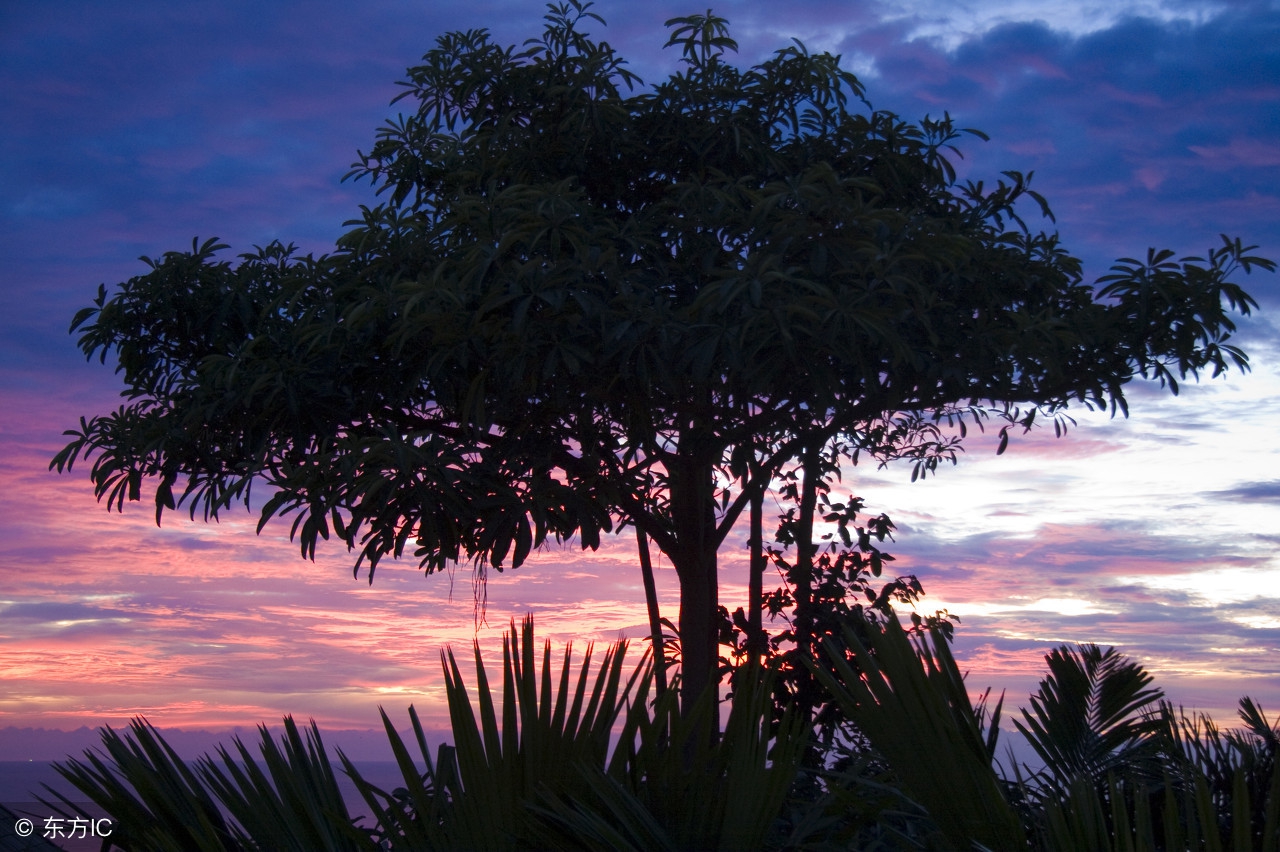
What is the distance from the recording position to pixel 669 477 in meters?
8.73

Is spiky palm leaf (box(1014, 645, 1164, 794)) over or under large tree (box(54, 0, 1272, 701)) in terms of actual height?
under

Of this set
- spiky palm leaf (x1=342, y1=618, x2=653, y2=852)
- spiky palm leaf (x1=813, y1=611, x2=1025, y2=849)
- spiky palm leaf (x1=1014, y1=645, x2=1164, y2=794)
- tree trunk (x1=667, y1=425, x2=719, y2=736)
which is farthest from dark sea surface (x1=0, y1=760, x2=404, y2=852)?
tree trunk (x1=667, y1=425, x2=719, y2=736)

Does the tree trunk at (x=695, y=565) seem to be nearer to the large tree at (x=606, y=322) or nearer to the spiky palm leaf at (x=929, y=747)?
the large tree at (x=606, y=322)

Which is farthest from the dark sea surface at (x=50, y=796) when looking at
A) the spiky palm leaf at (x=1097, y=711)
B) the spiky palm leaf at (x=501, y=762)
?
the spiky palm leaf at (x=1097, y=711)

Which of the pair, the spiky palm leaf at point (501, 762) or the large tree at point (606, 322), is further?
the large tree at point (606, 322)

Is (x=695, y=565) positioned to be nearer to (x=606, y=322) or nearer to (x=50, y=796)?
(x=606, y=322)

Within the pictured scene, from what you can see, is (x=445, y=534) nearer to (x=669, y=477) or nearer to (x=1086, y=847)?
(x=669, y=477)

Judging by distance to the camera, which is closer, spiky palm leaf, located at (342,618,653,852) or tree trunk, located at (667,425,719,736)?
spiky palm leaf, located at (342,618,653,852)

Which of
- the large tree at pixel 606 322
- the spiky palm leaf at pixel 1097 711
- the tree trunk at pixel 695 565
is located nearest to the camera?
the spiky palm leaf at pixel 1097 711

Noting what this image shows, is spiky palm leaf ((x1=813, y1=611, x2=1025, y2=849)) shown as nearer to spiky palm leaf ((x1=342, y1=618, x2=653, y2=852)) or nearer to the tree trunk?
spiky palm leaf ((x1=342, y1=618, x2=653, y2=852))

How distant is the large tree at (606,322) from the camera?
20.2ft

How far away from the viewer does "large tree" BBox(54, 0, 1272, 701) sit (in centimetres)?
614

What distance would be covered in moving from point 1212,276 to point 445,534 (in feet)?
17.7

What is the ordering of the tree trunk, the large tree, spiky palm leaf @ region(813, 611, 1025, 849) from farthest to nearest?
the tree trunk → the large tree → spiky palm leaf @ region(813, 611, 1025, 849)
